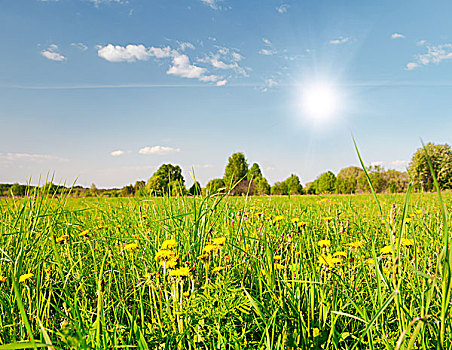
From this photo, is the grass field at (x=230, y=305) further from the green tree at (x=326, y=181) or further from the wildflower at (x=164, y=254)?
the green tree at (x=326, y=181)

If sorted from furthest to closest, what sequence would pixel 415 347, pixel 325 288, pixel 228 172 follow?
pixel 228 172
pixel 325 288
pixel 415 347

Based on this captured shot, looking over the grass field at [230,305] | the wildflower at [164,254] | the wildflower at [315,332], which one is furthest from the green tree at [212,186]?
the wildflower at [315,332]

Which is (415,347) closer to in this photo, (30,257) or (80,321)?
(80,321)

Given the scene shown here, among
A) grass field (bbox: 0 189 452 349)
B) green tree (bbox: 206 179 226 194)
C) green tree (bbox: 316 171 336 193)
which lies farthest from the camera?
green tree (bbox: 316 171 336 193)

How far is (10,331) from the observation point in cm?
134

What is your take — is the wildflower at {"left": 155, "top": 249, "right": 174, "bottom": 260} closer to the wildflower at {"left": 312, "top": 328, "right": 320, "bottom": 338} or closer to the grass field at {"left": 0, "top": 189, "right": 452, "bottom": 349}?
the grass field at {"left": 0, "top": 189, "right": 452, "bottom": 349}

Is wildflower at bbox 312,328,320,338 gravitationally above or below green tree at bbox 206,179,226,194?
below

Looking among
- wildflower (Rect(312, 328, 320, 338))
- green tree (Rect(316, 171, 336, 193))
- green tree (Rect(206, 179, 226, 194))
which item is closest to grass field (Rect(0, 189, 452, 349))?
wildflower (Rect(312, 328, 320, 338))

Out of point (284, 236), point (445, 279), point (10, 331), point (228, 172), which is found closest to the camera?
point (445, 279)

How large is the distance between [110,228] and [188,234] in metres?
1.22

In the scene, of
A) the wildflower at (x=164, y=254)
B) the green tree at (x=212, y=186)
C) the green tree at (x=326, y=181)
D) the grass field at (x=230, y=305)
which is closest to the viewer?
the grass field at (x=230, y=305)

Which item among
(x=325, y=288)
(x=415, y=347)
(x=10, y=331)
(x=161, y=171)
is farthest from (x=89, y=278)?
(x=161, y=171)

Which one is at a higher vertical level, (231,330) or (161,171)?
(161,171)

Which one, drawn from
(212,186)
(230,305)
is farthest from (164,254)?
(212,186)
